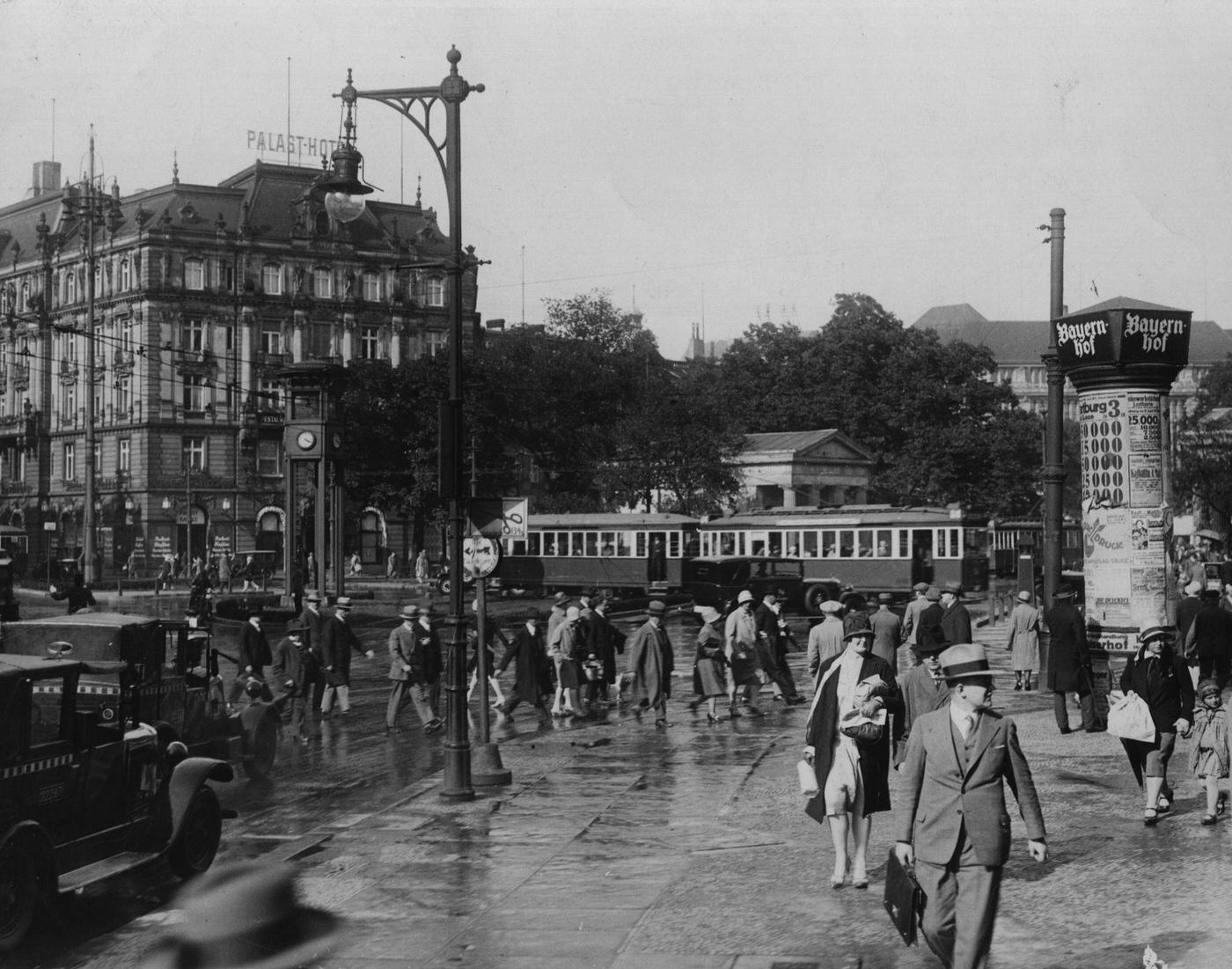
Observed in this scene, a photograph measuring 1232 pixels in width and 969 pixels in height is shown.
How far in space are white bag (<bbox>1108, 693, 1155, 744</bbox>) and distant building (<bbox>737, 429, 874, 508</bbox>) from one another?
56.2 metres

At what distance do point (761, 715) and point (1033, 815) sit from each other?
1325 cm

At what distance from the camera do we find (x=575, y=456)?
69.1 meters

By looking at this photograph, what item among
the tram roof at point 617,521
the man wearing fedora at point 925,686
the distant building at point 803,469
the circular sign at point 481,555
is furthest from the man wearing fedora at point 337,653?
the distant building at point 803,469

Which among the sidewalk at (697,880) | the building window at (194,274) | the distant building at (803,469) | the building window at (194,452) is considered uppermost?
the building window at (194,274)

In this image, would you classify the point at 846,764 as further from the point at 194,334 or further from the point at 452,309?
the point at 194,334

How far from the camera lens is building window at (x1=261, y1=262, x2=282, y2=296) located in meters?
79.8

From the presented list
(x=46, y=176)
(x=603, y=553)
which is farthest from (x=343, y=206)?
(x=46, y=176)

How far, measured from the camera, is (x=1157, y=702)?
11.8 meters

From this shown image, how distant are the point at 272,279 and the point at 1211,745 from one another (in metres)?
73.9

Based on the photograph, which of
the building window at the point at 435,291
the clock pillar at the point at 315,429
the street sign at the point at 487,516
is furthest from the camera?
the building window at the point at 435,291

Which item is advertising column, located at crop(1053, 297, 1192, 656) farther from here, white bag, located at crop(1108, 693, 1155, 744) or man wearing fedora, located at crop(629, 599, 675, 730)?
white bag, located at crop(1108, 693, 1155, 744)

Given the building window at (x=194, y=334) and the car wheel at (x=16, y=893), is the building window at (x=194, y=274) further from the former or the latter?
the car wheel at (x=16, y=893)

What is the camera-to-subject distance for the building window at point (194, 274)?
254 ft

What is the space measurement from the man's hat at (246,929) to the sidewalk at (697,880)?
221mm
